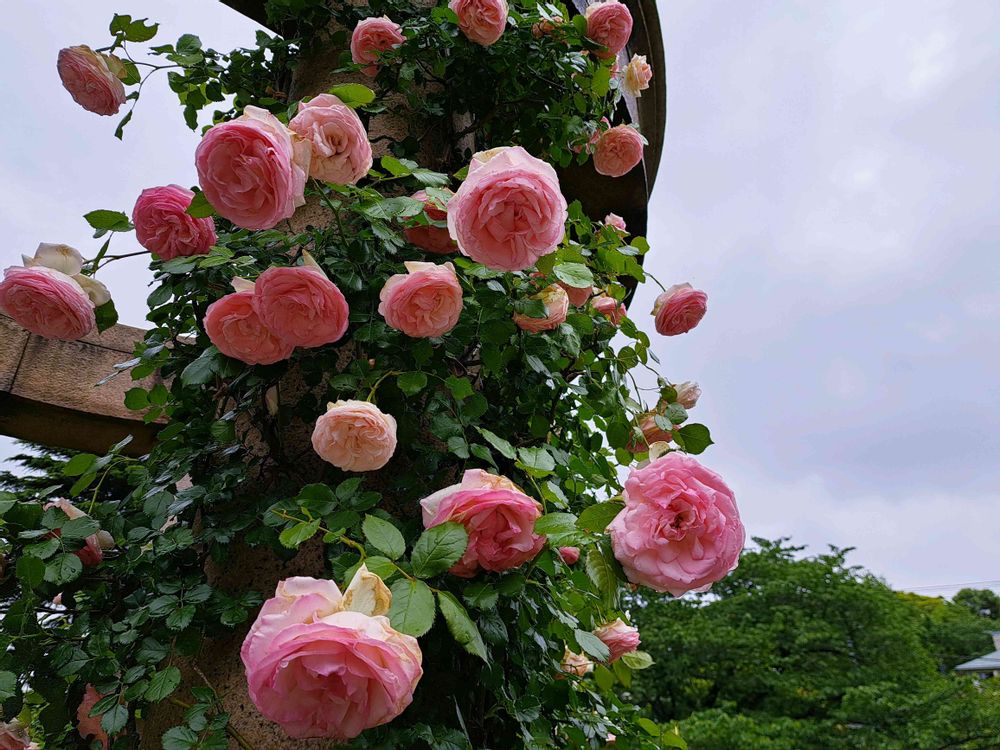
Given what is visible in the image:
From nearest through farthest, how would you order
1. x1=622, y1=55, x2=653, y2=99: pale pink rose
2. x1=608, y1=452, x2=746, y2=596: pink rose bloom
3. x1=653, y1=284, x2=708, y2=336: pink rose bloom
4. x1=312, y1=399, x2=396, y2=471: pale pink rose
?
x1=608, y1=452, x2=746, y2=596: pink rose bloom, x1=312, y1=399, x2=396, y2=471: pale pink rose, x1=653, y1=284, x2=708, y2=336: pink rose bloom, x1=622, y1=55, x2=653, y2=99: pale pink rose

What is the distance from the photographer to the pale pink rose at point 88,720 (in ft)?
3.08

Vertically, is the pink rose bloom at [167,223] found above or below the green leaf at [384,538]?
above

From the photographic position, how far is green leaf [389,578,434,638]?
60 centimetres

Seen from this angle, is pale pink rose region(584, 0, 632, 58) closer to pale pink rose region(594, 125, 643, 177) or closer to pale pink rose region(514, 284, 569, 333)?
pale pink rose region(594, 125, 643, 177)

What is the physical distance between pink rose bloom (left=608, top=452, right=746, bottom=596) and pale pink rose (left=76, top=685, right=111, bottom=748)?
2.61 feet

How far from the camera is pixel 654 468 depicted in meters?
0.71

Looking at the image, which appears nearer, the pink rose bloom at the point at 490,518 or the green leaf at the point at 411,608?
the green leaf at the point at 411,608

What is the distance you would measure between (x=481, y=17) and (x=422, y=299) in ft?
2.31

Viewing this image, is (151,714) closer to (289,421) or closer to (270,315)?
(289,421)

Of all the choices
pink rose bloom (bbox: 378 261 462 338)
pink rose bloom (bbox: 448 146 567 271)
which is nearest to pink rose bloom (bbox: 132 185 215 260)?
pink rose bloom (bbox: 378 261 462 338)

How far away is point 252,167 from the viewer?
79 centimetres

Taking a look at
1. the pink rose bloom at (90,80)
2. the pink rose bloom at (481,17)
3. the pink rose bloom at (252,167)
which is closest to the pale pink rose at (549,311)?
the pink rose bloom at (252,167)

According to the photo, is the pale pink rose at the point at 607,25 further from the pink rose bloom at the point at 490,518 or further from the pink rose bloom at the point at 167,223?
the pink rose bloom at the point at 490,518

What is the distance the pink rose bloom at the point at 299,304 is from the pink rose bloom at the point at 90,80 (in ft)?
2.60
